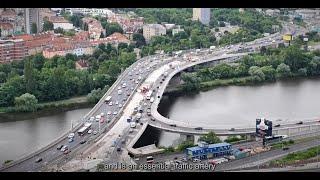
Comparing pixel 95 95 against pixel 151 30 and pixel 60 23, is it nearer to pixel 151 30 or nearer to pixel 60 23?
pixel 60 23

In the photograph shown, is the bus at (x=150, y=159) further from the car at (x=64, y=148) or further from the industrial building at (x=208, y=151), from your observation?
the car at (x=64, y=148)

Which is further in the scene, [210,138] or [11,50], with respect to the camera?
[11,50]

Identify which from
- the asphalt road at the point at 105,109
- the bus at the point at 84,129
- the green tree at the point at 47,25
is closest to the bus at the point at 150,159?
the asphalt road at the point at 105,109

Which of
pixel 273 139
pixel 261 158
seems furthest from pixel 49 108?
pixel 261 158

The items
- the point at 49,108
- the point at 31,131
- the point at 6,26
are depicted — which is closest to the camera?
the point at 31,131

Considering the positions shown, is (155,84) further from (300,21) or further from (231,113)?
(300,21)
